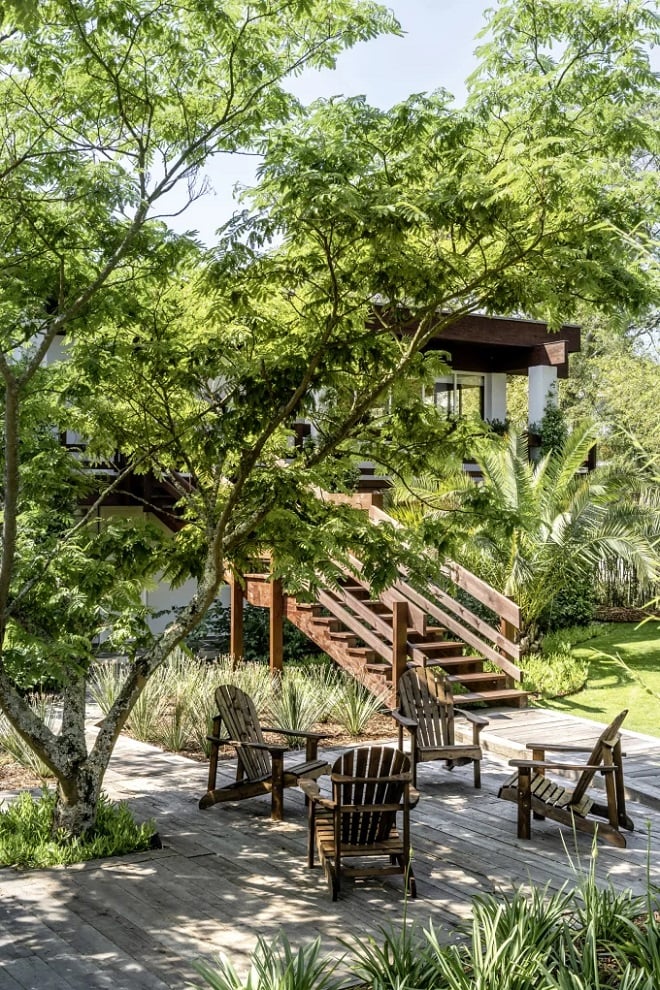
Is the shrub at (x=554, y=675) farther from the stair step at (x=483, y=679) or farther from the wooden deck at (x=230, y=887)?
the wooden deck at (x=230, y=887)

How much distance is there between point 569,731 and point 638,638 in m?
7.50

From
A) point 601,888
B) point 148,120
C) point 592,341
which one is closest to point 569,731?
point 601,888

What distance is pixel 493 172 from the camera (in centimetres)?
627

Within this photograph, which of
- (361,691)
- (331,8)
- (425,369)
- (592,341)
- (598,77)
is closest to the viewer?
(598,77)

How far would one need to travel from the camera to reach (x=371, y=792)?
698 centimetres

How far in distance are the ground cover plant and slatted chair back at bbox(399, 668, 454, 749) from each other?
4.32m

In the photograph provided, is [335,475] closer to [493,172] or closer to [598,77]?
[493,172]

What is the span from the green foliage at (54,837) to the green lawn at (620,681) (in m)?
5.19

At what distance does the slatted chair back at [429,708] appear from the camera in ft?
32.7

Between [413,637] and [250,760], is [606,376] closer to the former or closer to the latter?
[413,637]

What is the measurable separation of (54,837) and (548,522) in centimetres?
1101

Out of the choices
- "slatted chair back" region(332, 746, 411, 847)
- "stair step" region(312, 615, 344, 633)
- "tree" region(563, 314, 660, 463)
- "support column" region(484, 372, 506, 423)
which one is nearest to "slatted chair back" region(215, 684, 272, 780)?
"slatted chair back" region(332, 746, 411, 847)

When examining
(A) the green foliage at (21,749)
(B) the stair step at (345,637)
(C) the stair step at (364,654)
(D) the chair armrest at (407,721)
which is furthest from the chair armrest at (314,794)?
(B) the stair step at (345,637)

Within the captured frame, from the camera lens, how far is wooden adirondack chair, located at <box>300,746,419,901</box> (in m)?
6.76
